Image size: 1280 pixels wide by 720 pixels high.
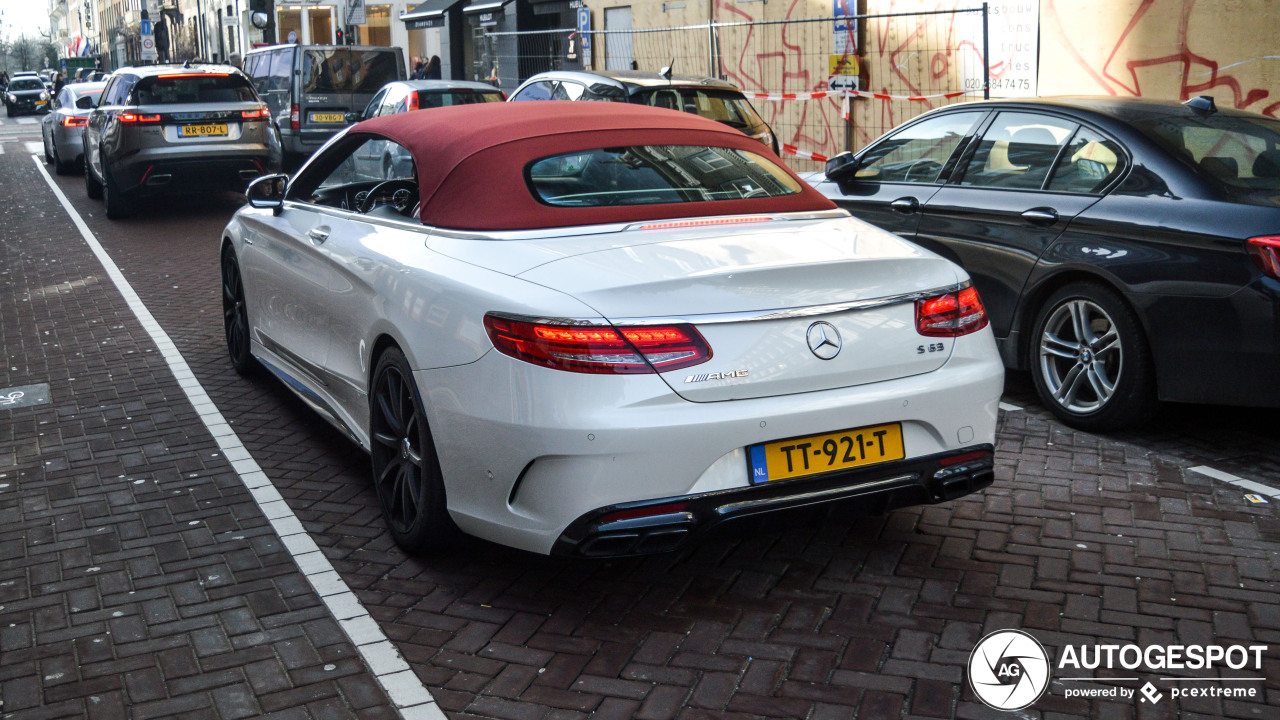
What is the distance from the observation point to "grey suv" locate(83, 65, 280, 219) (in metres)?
13.6

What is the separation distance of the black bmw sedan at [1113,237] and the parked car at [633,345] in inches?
58.9

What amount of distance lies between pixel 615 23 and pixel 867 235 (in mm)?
20478

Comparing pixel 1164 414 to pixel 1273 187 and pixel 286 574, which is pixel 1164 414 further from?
pixel 286 574

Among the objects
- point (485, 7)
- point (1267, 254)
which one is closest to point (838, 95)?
point (1267, 254)

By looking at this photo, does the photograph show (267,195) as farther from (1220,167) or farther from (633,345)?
(1220,167)

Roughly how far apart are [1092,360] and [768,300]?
2.60m

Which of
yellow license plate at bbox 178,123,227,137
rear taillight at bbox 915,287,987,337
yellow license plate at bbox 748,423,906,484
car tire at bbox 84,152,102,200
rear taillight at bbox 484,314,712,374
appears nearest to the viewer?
rear taillight at bbox 484,314,712,374

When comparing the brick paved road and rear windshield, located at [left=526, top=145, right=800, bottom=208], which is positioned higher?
rear windshield, located at [left=526, top=145, right=800, bottom=208]

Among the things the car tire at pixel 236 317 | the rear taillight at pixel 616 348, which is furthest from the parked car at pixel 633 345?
the car tire at pixel 236 317

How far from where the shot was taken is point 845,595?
3.86m

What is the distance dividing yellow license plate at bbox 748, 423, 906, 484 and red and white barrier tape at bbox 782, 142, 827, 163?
1291 cm

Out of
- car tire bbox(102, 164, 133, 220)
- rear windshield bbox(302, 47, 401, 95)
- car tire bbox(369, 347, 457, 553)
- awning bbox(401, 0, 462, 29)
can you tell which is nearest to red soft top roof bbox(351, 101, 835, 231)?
car tire bbox(369, 347, 457, 553)

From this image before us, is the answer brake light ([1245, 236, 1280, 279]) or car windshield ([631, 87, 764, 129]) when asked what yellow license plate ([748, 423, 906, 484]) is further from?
car windshield ([631, 87, 764, 129])

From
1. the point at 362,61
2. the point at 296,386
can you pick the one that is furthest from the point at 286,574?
the point at 362,61
